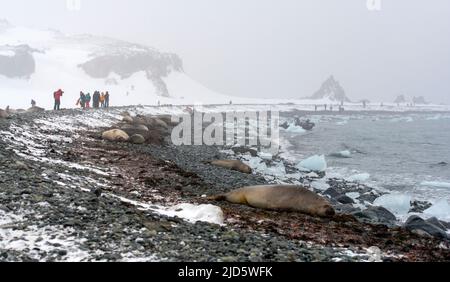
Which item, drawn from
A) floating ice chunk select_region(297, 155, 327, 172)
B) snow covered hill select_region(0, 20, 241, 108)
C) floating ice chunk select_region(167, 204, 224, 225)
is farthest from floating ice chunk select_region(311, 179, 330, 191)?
snow covered hill select_region(0, 20, 241, 108)

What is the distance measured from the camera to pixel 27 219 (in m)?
5.98

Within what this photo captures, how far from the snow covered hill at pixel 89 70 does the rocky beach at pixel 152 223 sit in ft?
211

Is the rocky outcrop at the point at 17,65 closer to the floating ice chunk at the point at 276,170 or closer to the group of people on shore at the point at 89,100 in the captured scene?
the group of people on shore at the point at 89,100

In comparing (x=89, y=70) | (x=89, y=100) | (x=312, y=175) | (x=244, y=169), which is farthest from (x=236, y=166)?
(x=89, y=70)

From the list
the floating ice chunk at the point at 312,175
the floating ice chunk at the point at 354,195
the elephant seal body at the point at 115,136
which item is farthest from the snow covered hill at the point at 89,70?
the floating ice chunk at the point at 354,195

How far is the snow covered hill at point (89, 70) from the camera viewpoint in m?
87.5

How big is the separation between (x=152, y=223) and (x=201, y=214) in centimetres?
120

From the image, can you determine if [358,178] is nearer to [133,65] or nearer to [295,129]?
[295,129]

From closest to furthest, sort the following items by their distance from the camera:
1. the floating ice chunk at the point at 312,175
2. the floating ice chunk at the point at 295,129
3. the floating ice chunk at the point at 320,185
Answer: the floating ice chunk at the point at 320,185
the floating ice chunk at the point at 312,175
the floating ice chunk at the point at 295,129

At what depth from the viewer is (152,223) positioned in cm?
Result: 641

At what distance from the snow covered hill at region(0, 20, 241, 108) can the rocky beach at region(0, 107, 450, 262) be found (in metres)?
64.3
